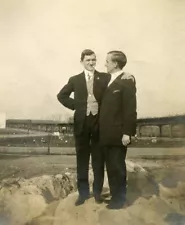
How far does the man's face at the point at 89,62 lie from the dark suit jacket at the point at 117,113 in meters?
0.19

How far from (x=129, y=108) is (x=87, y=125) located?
1.00 feet

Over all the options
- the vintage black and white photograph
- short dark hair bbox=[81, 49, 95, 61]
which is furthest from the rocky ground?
short dark hair bbox=[81, 49, 95, 61]

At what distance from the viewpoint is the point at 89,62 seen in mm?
3072

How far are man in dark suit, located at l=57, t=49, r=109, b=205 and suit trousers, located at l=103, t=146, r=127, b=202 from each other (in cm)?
5

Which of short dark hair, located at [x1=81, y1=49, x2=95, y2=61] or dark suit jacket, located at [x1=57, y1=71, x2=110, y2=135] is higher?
short dark hair, located at [x1=81, y1=49, x2=95, y2=61]

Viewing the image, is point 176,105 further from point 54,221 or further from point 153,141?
point 54,221

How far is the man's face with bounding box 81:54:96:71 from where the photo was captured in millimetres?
3062

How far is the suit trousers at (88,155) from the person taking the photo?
2.97 meters

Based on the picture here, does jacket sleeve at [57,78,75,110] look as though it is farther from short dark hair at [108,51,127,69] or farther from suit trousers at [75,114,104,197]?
short dark hair at [108,51,127,69]

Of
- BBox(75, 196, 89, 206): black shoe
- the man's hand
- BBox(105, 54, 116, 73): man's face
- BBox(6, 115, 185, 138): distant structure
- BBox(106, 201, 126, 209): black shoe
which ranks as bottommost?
BBox(106, 201, 126, 209): black shoe

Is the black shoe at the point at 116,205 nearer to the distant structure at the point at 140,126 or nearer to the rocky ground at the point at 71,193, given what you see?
the rocky ground at the point at 71,193

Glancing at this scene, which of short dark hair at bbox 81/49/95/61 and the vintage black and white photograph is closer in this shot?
the vintage black and white photograph

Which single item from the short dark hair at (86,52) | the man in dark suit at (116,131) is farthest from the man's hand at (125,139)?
the short dark hair at (86,52)

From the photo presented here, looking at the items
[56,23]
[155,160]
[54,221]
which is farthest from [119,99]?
[54,221]
